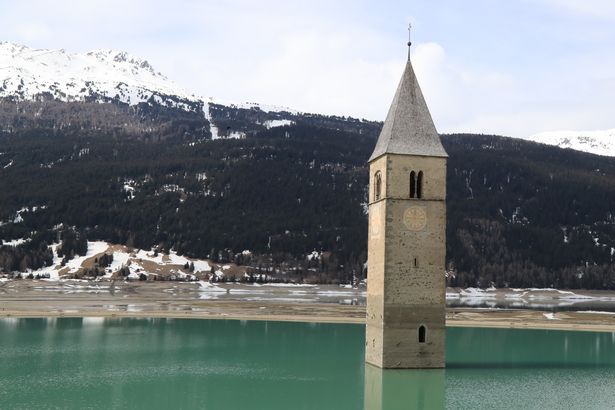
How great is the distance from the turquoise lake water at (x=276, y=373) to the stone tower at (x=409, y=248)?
1931 millimetres

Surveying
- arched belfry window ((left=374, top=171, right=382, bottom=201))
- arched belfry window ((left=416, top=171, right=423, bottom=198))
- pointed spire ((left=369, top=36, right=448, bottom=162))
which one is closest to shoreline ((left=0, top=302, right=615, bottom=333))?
arched belfry window ((left=374, top=171, right=382, bottom=201))

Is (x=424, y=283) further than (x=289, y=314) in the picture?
No

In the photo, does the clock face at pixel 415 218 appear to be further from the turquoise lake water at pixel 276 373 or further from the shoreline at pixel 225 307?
the shoreline at pixel 225 307

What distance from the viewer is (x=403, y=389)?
147 feet

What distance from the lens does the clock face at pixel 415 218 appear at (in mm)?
50500

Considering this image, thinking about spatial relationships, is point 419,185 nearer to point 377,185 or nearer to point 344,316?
point 377,185

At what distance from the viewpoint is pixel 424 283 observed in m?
50.4

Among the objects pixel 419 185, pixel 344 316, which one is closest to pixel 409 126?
pixel 419 185

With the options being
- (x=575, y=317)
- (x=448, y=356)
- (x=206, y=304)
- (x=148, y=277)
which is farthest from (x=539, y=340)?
(x=148, y=277)

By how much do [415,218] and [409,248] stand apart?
1.92 metres

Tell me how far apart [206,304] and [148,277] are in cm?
Result: 6245

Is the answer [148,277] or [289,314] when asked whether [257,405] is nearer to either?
[289,314]

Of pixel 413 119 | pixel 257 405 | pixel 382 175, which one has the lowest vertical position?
pixel 257 405

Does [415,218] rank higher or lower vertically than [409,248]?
higher
